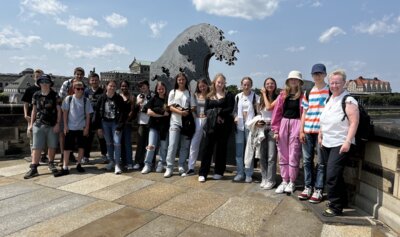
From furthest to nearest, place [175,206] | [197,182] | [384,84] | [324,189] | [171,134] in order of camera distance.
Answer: [384,84] < [171,134] < [197,182] < [324,189] < [175,206]

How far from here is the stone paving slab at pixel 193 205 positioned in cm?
382

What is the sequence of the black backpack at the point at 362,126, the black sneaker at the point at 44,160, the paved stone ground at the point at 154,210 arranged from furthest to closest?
Answer: 1. the black sneaker at the point at 44,160
2. the black backpack at the point at 362,126
3. the paved stone ground at the point at 154,210

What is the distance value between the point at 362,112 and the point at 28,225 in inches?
153

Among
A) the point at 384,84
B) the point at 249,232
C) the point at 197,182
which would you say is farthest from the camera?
the point at 384,84

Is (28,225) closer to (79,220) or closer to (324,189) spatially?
(79,220)

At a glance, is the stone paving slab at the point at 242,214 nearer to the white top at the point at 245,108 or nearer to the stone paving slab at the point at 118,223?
the stone paving slab at the point at 118,223

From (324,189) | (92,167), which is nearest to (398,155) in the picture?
(324,189)

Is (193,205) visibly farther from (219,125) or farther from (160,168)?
(160,168)

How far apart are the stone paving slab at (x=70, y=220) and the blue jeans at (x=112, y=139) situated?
5.32 feet

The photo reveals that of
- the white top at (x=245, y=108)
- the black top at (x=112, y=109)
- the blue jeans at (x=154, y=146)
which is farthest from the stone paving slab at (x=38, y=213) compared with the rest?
the white top at (x=245, y=108)

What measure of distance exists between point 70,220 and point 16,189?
171cm

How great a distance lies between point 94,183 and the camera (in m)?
5.07

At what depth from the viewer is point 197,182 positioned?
515 centimetres

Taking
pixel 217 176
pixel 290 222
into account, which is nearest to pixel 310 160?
pixel 290 222
